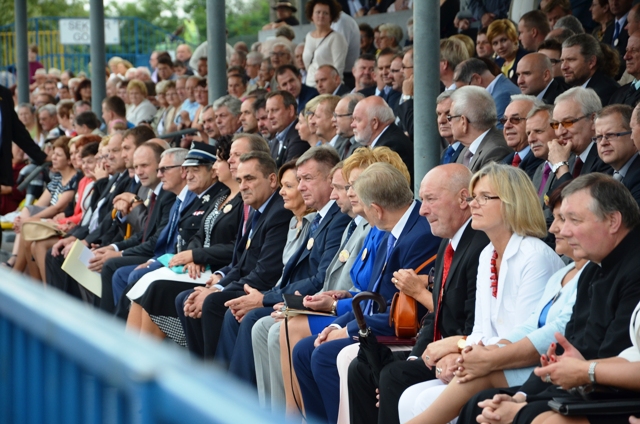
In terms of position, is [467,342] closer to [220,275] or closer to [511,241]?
[511,241]

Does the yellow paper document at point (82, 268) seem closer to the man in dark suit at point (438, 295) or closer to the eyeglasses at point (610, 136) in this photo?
the man in dark suit at point (438, 295)

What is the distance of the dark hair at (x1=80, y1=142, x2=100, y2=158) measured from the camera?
1013cm

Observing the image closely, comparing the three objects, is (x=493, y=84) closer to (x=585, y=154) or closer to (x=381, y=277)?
(x=585, y=154)

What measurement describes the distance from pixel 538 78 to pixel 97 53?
668 centimetres

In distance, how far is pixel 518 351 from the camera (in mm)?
3957

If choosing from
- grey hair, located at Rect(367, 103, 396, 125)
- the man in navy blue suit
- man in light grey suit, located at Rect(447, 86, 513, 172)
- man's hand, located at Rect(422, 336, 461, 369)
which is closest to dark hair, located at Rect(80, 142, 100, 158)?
grey hair, located at Rect(367, 103, 396, 125)

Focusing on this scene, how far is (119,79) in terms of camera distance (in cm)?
1611

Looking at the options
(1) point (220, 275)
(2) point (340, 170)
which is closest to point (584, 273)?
(2) point (340, 170)

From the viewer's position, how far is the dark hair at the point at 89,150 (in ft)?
33.2

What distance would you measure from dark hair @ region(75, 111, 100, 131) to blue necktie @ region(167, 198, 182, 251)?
4125mm

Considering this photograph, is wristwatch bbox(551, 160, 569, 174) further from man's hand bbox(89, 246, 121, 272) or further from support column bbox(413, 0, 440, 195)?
man's hand bbox(89, 246, 121, 272)

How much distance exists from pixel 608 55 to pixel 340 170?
2.75m

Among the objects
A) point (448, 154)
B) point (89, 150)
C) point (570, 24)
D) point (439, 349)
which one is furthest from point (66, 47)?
point (439, 349)

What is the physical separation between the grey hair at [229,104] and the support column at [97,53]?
333 centimetres
